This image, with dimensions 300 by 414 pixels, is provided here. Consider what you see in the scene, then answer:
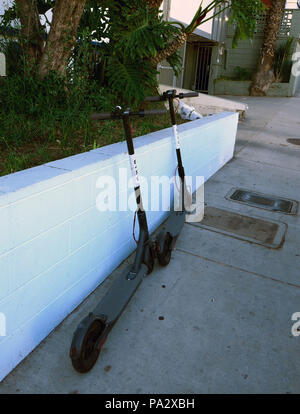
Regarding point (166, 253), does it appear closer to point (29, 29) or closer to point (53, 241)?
point (53, 241)

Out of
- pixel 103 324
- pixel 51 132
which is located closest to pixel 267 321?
pixel 103 324

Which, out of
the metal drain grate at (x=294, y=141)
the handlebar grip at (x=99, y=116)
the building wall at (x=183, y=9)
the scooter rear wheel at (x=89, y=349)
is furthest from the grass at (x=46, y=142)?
the building wall at (x=183, y=9)

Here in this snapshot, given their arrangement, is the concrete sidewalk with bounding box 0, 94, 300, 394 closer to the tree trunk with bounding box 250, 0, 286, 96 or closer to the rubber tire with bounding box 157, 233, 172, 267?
the rubber tire with bounding box 157, 233, 172, 267

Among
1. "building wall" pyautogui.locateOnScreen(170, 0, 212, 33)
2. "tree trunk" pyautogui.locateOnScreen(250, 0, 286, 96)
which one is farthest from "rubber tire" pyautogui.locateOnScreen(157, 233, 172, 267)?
"tree trunk" pyautogui.locateOnScreen(250, 0, 286, 96)

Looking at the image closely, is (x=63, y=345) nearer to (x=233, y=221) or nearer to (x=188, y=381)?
(x=188, y=381)

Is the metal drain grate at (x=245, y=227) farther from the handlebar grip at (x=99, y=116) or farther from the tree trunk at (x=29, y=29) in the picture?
the tree trunk at (x=29, y=29)

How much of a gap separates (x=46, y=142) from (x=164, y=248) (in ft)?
4.97

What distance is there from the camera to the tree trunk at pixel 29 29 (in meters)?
4.07

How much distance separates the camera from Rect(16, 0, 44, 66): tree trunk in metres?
4.07

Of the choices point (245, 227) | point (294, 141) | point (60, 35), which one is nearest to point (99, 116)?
point (60, 35)

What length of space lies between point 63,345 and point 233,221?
2553 mm

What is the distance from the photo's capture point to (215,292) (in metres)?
2.85

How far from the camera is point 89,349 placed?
6.76ft

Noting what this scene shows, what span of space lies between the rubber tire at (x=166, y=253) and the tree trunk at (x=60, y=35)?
91.1 inches
